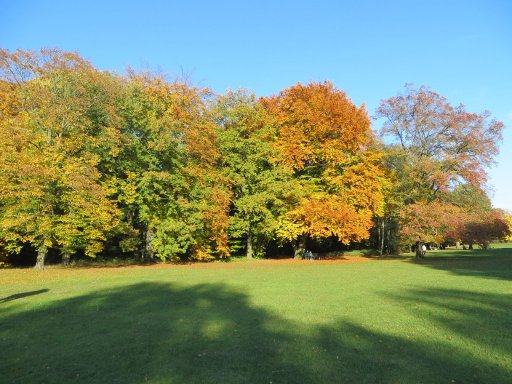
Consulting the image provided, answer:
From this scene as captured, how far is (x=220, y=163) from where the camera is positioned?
3594 centimetres

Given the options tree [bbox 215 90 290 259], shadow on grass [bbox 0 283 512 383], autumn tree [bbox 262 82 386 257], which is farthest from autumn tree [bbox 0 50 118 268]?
autumn tree [bbox 262 82 386 257]

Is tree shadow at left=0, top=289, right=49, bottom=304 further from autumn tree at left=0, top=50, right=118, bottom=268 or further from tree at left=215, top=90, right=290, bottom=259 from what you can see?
tree at left=215, top=90, right=290, bottom=259

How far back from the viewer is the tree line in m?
25.1

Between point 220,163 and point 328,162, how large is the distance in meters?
10.9

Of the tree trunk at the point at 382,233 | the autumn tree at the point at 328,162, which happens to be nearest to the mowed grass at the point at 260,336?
the autumn tree at the point at 328,162

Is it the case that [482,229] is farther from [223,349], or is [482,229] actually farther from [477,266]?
[223,349]

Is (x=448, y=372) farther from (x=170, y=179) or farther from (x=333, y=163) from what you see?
(x=333, y=163)

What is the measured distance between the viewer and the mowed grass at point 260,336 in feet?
20.0

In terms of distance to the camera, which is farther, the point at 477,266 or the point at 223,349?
the point at 477,266

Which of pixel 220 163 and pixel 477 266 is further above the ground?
pixel 220 163

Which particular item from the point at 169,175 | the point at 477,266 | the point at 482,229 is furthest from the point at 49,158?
the point at 482,229

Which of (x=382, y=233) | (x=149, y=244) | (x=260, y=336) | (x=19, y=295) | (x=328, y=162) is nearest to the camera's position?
(x=260, y=336)

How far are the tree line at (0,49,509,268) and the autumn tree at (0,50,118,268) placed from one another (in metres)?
0.11

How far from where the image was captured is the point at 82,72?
90.8 feet
